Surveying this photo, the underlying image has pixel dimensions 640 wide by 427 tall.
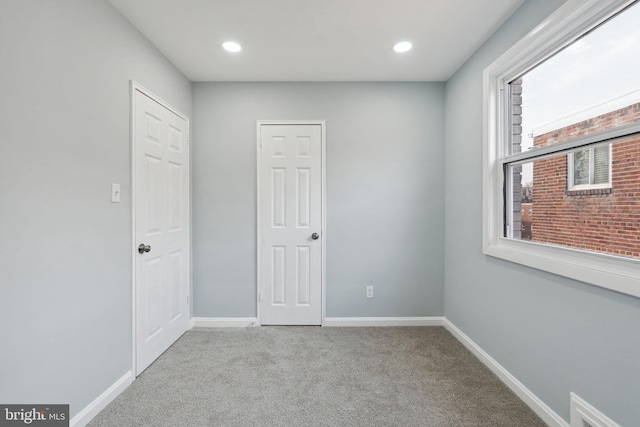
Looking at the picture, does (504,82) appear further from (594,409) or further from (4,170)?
(4,170)

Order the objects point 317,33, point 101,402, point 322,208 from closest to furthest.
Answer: point 101,402, point 317,33, point 322,208

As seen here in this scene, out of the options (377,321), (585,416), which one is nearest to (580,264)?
(585,416)

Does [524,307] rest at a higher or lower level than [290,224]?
lower

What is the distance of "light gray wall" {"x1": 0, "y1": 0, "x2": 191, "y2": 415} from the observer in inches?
48.8

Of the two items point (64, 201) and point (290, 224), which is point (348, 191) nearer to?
point (290, 224)

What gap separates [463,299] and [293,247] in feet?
5.57

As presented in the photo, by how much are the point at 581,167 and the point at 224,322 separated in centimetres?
313

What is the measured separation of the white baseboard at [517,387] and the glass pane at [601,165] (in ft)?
4.26

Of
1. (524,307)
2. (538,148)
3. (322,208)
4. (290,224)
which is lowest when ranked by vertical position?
(524,307)

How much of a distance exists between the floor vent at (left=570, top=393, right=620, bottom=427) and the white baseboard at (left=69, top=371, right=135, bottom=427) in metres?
2.65

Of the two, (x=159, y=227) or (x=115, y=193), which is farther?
(x=159, y=227)

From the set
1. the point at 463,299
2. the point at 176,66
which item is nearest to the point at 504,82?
the point at 463,299

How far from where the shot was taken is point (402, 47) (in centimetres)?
229

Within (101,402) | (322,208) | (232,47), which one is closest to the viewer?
(101,402)
